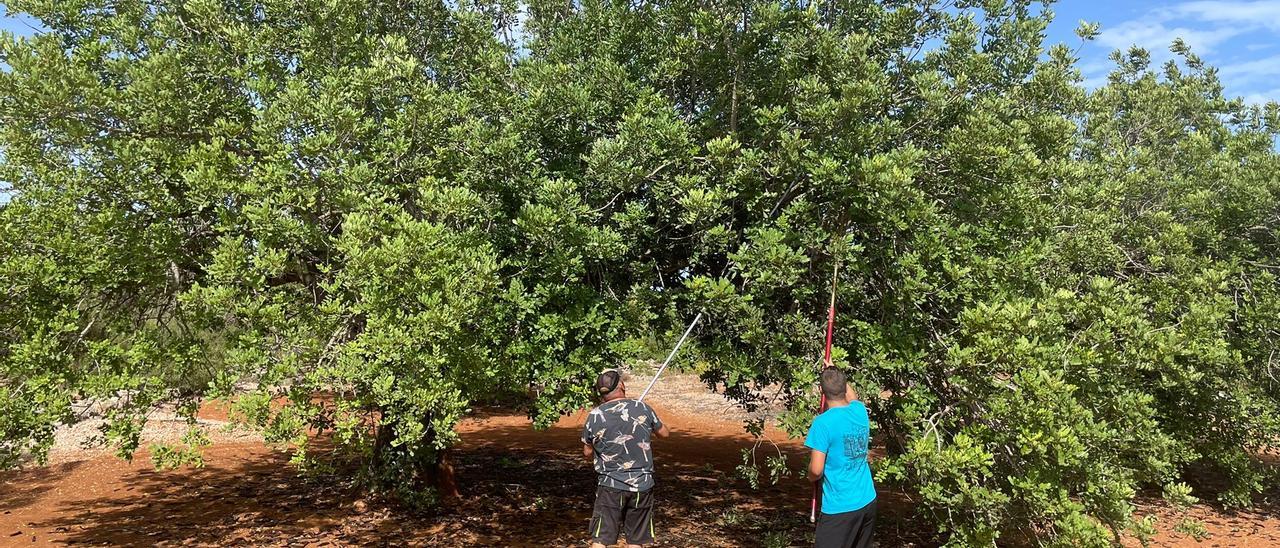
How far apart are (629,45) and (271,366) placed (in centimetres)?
440

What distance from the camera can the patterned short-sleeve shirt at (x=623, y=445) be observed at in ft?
18.0

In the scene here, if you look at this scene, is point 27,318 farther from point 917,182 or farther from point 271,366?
point 917,182

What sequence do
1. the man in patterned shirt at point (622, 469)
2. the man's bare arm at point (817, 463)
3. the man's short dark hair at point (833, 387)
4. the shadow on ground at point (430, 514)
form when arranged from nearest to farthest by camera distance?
the man's bare arm at point (817, 463) → the man's short dark hair at point (833, 387) → the man in patterned shirt at point (622, 469) → the shadow on ground at point (430, 514)

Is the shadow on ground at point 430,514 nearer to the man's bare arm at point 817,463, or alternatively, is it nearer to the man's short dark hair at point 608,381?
the man's short dark hair at point 608,381

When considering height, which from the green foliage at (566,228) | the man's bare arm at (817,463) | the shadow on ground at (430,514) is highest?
the green foliage at (566,228)

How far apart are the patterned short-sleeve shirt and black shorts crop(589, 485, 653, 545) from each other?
0.23 feet

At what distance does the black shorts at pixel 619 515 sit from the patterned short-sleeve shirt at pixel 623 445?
7cm

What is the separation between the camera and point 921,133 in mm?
7441

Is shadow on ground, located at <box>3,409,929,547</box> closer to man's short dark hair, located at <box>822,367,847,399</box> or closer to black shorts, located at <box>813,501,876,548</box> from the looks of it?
black shorts, located at <box>813,501,876,548</box>

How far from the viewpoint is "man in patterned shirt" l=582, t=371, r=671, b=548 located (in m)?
5.47

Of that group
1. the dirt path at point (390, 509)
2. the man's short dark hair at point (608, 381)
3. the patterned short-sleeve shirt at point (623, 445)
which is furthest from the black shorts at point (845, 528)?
the dirt path at point (390, 509)

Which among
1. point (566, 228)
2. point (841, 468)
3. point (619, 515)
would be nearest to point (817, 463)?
point (841, 468)

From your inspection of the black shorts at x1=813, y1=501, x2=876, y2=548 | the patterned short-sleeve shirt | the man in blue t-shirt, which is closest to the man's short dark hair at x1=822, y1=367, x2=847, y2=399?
the man in blue t-shirt

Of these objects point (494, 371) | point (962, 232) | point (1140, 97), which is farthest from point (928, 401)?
point (1140, 97)
